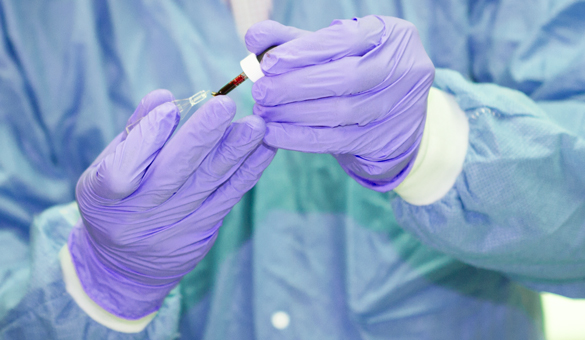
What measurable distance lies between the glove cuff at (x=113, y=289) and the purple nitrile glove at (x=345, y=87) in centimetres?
40

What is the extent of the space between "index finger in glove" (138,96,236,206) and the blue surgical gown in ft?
1.01

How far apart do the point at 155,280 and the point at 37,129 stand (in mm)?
444

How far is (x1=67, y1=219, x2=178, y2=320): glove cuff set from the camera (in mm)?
790

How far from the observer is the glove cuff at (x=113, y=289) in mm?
790

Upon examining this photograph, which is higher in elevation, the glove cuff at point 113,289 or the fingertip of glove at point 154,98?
the fingertip of glove at point 154,98

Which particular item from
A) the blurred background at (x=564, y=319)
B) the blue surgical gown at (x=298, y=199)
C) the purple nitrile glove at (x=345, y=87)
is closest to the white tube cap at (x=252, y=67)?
the purple nitrile glove at (x=345, y=87)

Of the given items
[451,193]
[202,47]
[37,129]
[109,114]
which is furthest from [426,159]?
[37,129]

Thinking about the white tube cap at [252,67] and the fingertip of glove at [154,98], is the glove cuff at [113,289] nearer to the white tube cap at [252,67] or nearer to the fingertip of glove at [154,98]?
the fingertip of glove at [154,98]

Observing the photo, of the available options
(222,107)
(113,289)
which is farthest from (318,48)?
(113,289)

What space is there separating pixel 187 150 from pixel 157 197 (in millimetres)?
98

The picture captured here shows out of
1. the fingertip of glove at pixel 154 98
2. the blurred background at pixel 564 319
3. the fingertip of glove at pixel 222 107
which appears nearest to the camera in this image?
the fingertip of glove at pixel 222 107

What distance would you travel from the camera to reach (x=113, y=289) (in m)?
0.79

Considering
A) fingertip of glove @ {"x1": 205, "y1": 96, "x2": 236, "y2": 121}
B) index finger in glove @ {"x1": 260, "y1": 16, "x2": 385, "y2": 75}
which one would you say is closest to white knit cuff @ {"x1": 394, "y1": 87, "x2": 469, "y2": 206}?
index finger in glove @ {"x1": 260, "y1": 16, "x2": 385, "y2": 75}

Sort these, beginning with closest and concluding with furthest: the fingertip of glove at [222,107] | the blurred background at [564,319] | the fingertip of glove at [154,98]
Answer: the fingertip of glove at [222,107]
the fingertip of glove at [154,98]
the blurred background at [564,319]
